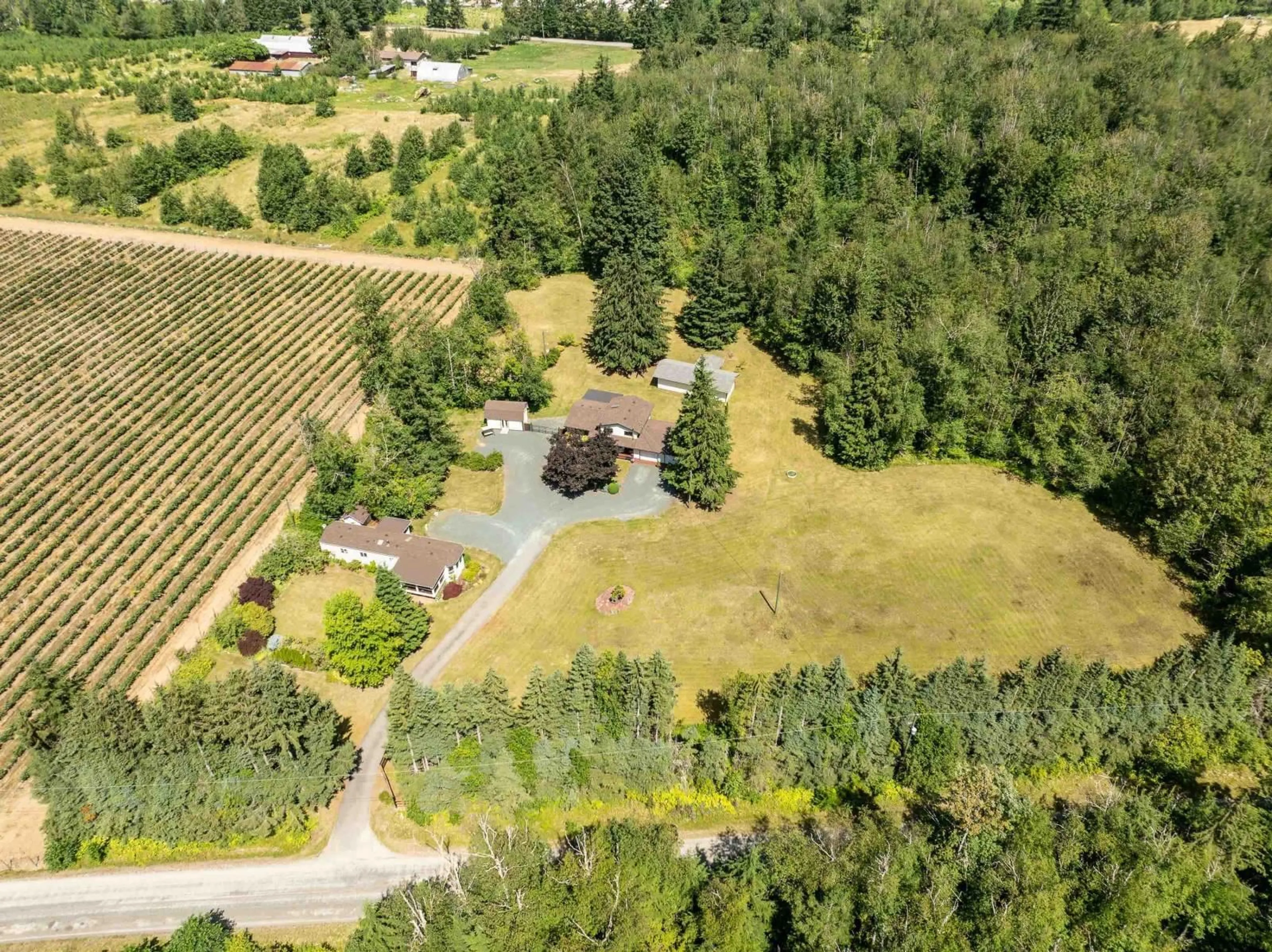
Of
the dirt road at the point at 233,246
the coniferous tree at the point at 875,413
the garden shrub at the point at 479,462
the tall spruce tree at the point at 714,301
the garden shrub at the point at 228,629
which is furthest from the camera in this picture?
the dirt road at the point at 233,246

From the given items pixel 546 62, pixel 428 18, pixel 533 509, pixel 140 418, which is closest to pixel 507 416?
pixel 533 509

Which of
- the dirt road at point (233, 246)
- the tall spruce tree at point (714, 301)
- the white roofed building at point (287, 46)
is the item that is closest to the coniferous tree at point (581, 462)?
the tall spruce tree at point (714, 301)

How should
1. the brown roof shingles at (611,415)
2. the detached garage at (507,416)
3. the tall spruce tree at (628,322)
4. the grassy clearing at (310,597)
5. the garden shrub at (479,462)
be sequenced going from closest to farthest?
the grassy clearing at (310,597) → the garden shrub at (479,462) → the brown roof shingles at (611,415) → the detached garage at (507,416) → the tall spruce tree at (628,322)

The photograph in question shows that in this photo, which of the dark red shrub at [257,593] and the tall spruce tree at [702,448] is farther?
the tall spruce tree at [702,448]

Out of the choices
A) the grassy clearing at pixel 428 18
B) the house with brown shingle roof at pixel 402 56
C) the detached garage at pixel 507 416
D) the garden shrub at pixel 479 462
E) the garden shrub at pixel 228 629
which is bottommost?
the garden shrub at pixel 228 629

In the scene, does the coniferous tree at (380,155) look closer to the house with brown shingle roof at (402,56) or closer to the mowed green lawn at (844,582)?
the house with brown shingle roof at (402,56)

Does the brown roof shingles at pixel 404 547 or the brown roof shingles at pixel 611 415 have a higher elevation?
the brown roof shingles at pixel 611 415
